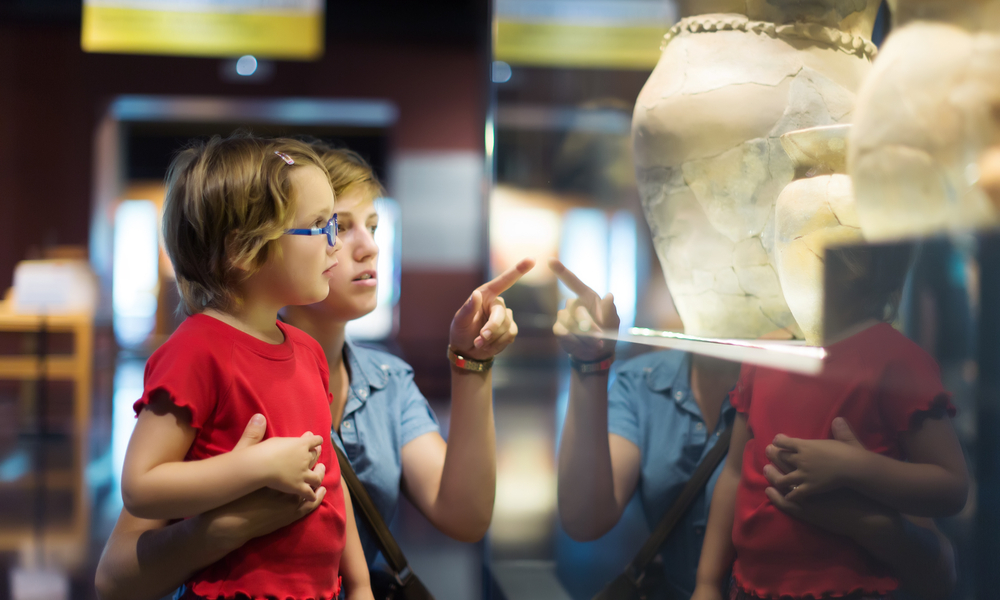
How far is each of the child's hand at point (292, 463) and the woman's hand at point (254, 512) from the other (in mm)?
14

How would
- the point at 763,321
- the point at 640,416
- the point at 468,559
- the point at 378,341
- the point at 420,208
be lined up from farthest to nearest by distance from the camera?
the point at 378,341, the point at 420,208, the point at 468,559, the point at 640,416, the point at 763,321

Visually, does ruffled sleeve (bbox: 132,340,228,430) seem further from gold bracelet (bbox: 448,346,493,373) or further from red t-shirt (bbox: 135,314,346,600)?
gold bracelet (bbox: 448,346,493,373)

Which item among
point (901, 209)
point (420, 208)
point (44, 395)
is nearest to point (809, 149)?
point (901, 209)

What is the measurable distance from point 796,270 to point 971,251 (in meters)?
0.32

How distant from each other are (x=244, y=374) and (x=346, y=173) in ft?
1.56

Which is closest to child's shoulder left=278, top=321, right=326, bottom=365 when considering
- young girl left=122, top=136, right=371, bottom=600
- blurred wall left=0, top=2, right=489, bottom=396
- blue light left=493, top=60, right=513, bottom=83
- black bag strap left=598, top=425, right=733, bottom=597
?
young girl left=122, top=136, right=371, bottom=600

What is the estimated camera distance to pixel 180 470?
2.60 feet

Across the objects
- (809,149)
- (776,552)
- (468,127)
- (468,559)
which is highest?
(468,127)

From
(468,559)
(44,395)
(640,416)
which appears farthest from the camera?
(44,395)

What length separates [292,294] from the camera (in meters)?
0.93

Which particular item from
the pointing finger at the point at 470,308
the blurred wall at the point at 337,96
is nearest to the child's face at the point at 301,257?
the pointing finger at the point at 470,308

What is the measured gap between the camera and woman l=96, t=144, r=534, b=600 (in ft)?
2.99

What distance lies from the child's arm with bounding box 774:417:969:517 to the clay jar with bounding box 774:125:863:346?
5.4 inches

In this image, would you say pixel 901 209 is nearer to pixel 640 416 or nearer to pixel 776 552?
pixel 776 552
